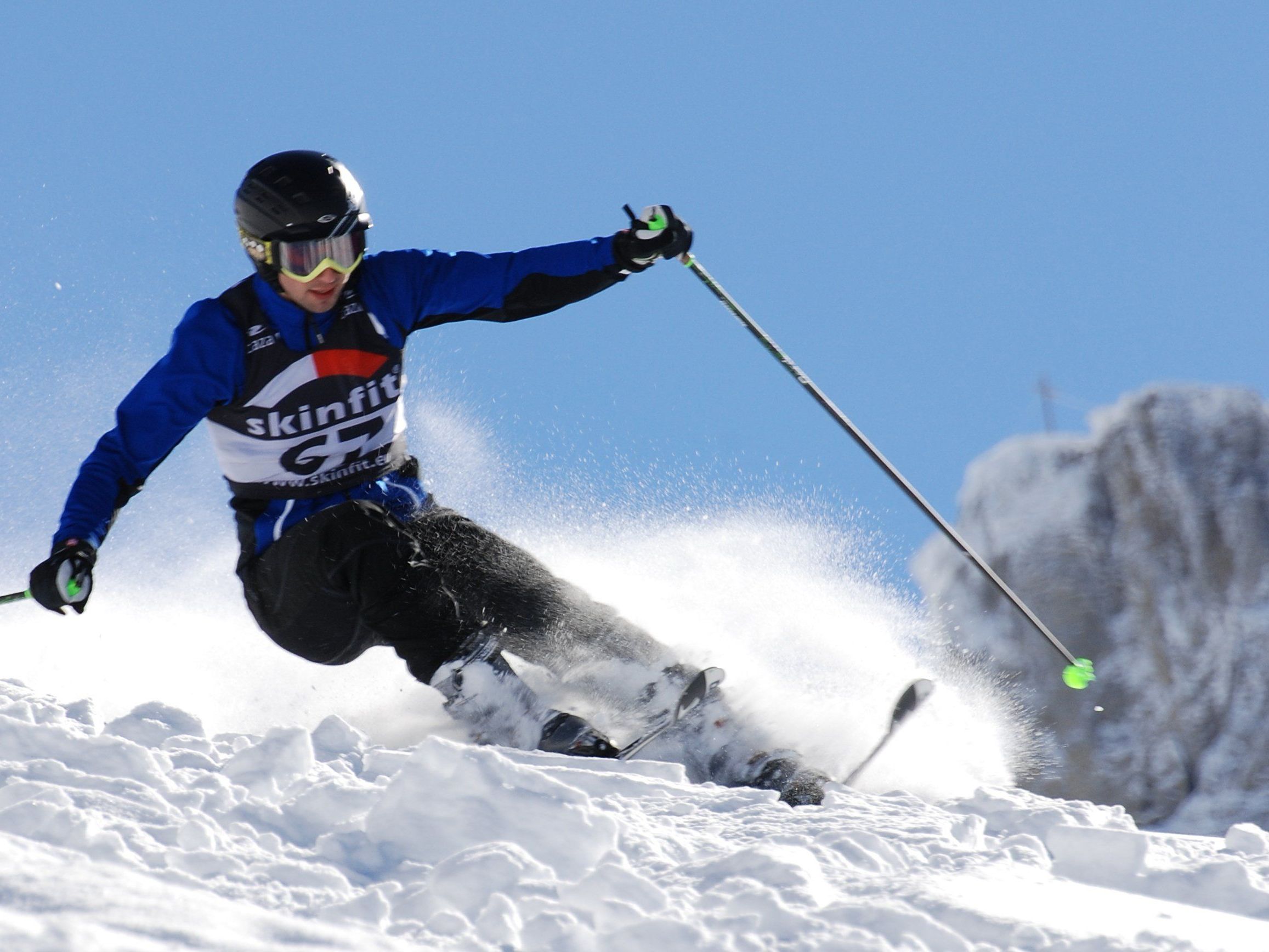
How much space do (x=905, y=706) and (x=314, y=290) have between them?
9.35ft

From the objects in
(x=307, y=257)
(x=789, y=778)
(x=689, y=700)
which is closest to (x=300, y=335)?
(x=307, y=257)

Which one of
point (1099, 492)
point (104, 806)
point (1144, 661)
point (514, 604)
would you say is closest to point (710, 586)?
point (514, 604)

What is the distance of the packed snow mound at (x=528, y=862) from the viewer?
6.73 feet

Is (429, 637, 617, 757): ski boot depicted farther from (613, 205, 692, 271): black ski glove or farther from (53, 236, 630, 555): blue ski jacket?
(613, 205, 692, 271): black ski glove

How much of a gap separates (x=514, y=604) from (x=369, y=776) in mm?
1266

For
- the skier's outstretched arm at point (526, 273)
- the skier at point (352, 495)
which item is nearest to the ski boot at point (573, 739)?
the skier at point (352, 495)

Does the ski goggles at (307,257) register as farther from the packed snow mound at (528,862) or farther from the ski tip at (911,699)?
the ski tip at (911,699)

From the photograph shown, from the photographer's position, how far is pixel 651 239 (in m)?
4.58

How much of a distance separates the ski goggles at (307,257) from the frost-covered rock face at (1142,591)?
12458mm

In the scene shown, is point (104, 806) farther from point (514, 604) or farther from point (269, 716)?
point (269, 716)

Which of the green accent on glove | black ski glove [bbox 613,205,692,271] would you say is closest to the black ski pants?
black ski glove [bbox 613,205,692,271]

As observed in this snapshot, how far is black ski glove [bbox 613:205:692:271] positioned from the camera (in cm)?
457

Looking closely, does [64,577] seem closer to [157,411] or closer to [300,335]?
[157,411]

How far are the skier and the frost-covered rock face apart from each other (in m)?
11.4
